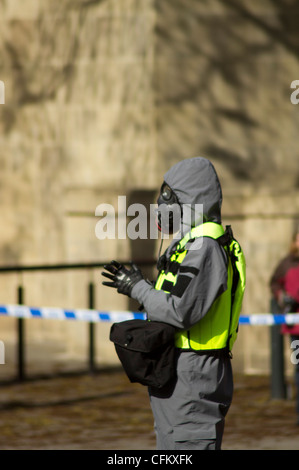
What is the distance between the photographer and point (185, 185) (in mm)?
4797

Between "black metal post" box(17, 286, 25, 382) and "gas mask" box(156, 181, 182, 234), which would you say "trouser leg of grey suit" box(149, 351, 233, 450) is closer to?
"gas mask" box(156, 181, 182, 234)

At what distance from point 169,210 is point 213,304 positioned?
48 centimetres

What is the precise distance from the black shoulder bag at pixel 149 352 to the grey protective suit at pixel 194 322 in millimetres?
52

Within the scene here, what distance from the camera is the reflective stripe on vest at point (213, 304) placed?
4680 millimetres

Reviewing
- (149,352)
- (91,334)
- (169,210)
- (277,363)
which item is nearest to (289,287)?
(277,363)

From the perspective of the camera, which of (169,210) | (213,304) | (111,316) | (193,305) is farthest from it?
(111,316)

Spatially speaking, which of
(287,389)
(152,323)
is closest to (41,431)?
(287,389)

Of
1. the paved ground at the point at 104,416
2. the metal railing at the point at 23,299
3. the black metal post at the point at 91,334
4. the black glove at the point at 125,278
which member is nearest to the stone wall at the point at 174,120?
the metal railing at the point at 23,299

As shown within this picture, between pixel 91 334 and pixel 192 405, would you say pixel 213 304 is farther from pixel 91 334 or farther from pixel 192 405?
pixel 91 334

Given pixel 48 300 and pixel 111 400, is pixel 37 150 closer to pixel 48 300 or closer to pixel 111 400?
pixel 48 300

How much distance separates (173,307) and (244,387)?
5968mm

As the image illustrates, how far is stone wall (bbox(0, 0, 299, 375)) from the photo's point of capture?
11.2 meters

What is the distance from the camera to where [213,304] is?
15.3 ft

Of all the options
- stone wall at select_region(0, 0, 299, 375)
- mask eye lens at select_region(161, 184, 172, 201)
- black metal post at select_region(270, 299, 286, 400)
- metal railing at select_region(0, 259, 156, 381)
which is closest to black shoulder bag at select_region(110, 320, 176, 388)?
mask eye lens at select_region(161, 184, 172, 201)
